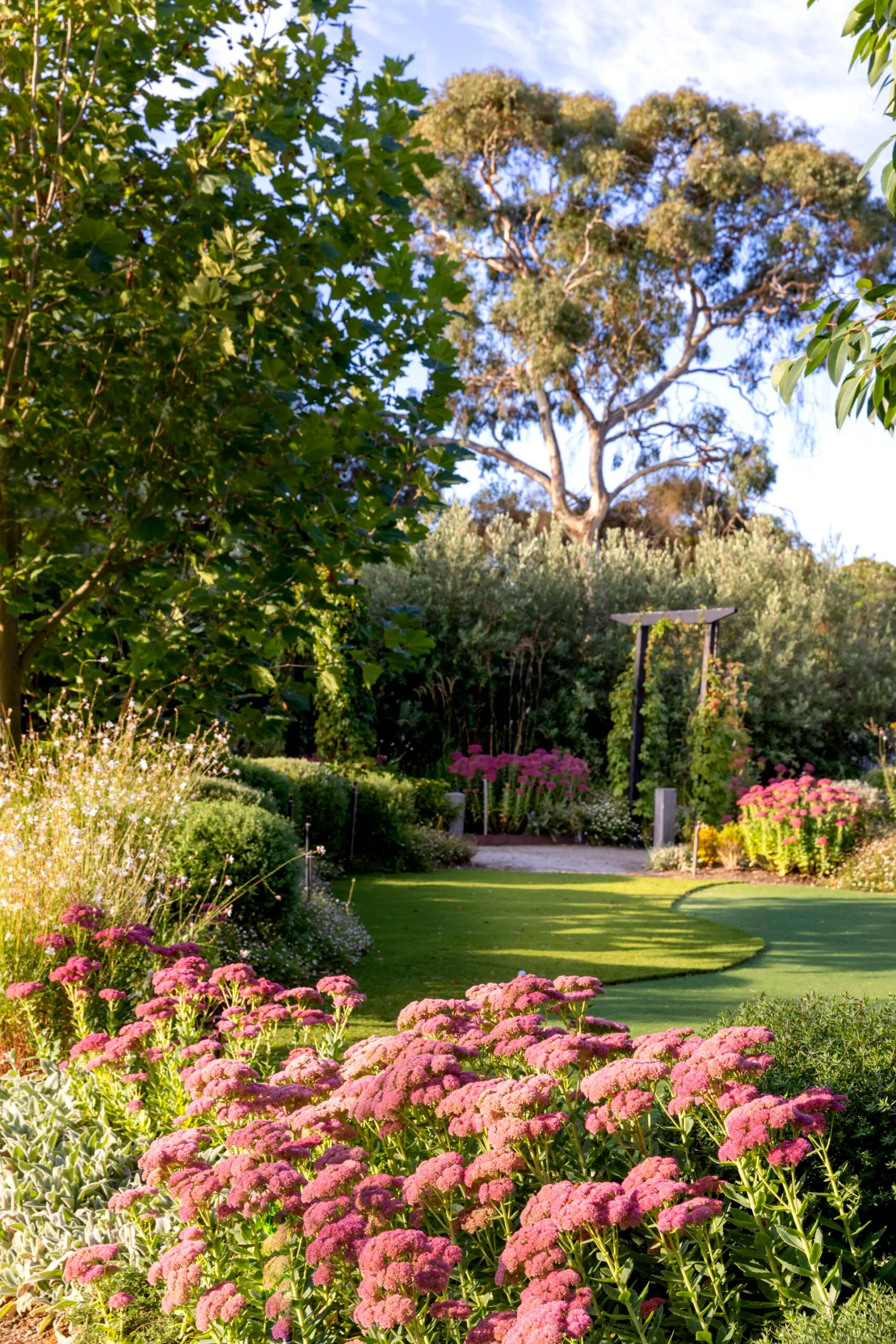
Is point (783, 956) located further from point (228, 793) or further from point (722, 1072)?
point (722, 1072)

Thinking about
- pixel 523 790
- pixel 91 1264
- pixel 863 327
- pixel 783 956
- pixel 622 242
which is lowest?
pixel 783 956

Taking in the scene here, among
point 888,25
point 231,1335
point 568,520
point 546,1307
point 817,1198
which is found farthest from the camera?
point 568,520

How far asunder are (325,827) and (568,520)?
15.6 meters

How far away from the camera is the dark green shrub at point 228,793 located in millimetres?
6711

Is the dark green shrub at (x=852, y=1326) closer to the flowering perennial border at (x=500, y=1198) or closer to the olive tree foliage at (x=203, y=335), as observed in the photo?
the flowering perennial border at (x=500, y=1198)

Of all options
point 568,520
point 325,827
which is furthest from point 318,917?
Answer: point 568,520

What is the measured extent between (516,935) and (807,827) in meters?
4.62

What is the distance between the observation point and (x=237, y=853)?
19.3ft

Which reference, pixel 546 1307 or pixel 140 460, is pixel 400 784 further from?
pixel 546 1307

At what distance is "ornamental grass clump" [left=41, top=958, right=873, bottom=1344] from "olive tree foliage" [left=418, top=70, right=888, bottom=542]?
20646 millimetres

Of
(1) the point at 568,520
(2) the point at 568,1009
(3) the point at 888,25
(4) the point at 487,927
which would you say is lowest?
(4) the point at 487,927

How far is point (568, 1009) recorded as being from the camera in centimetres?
297

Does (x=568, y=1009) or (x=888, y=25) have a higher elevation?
(x=888, y=25)

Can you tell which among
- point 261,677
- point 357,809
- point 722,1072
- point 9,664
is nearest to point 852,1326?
point 722,1072
